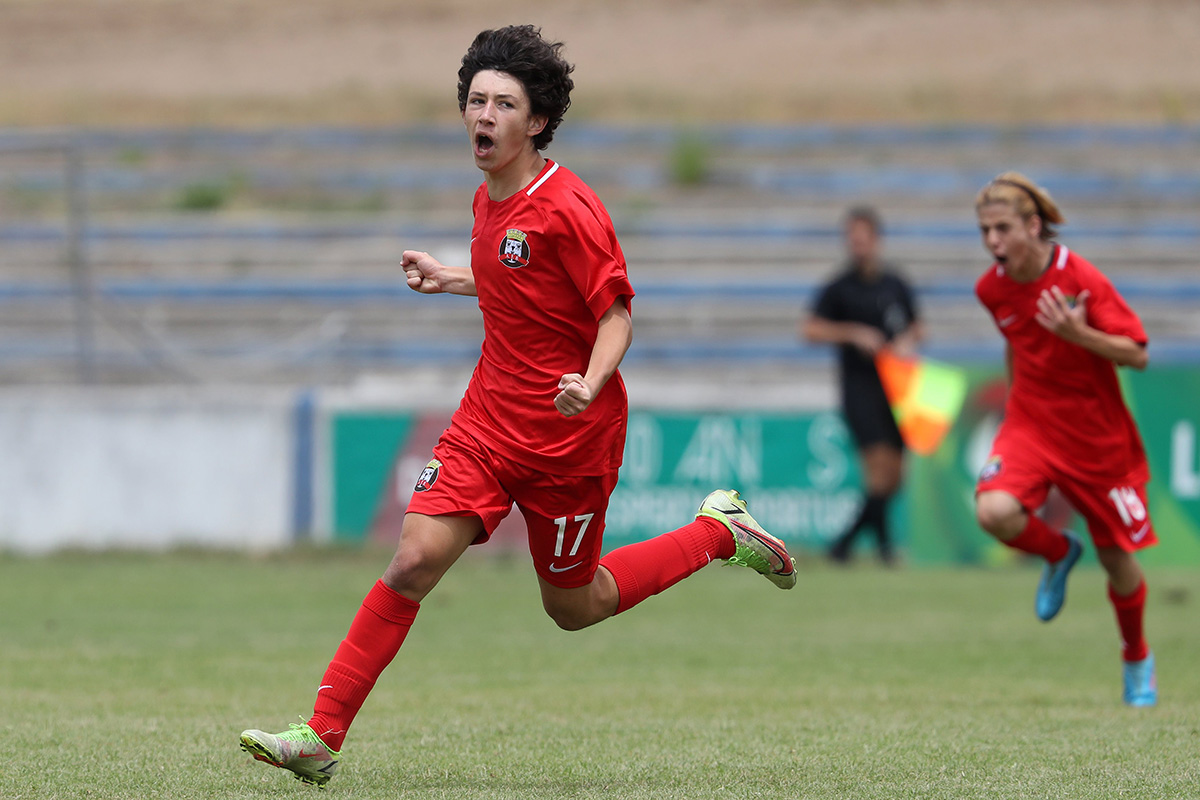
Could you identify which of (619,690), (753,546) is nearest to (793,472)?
(619,690)

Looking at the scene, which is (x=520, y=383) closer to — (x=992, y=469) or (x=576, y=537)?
(x=576, y=537)

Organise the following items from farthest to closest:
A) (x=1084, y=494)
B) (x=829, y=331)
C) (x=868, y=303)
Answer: (x=868, y=303)
(x=829, y=331)
(x=1084, y=494)

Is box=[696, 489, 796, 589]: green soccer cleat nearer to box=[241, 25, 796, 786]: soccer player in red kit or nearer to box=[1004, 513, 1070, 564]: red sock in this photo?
box=[241, 25, 796, 786]: soccer player in red kit

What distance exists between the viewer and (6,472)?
12.7m

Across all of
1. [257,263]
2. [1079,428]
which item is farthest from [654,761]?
[257,263]

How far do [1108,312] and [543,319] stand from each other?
278 cm

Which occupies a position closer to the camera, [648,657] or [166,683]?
[166,683]

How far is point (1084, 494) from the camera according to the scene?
6.77 meters

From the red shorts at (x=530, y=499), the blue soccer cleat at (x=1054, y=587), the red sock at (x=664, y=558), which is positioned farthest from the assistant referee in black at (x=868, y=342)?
the red shorts at (x=530, y=499)

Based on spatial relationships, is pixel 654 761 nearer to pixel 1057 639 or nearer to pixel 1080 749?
pixel 1080 749

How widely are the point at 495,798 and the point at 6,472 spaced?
9340mm

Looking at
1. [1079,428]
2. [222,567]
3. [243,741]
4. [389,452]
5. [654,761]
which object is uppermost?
[1079,428]

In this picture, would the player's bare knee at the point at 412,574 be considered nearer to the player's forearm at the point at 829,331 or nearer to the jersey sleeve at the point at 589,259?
the jersey sleeve at the point at 589,259

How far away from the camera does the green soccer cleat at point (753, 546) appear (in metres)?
5.64
